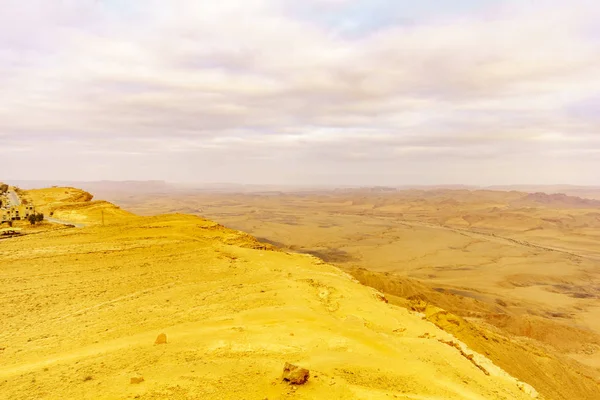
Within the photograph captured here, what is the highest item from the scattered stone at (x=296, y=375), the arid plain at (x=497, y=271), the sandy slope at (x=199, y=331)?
the scattered stone at (x=296, y=375)

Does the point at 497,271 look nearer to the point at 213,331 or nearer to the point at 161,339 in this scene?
the point at 213,331

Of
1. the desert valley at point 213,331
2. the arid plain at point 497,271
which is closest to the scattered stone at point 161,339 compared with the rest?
the desert valley at point 213,331

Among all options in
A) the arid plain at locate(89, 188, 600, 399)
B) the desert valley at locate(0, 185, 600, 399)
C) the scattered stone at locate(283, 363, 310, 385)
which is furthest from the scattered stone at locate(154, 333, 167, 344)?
the arid plain at locate(89, 188, 600, 399)

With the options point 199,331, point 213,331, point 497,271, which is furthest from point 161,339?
point 497,271

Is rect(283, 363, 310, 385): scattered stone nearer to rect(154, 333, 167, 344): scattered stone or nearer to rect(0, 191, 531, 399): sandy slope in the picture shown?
rect(0, 191, 531, 399): sandy slope

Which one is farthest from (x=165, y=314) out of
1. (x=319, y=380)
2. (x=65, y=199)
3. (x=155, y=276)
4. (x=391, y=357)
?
(x=65, y=199)

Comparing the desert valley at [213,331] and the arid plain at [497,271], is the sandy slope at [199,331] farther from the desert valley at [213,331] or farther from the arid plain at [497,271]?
the arid plain at [497,271]
